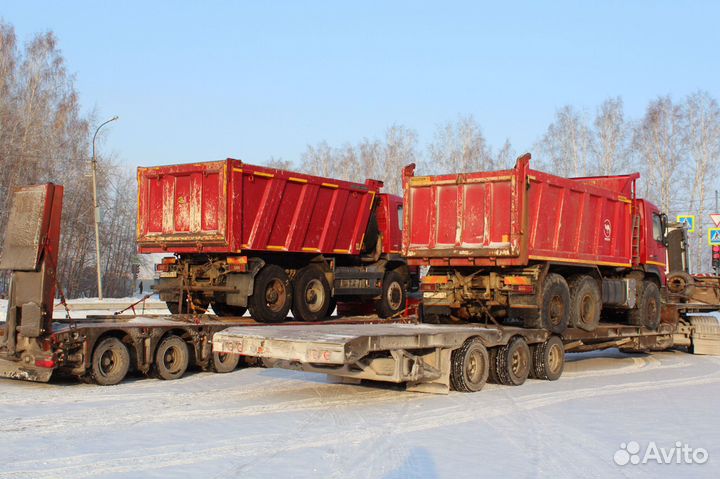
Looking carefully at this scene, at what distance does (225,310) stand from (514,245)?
6.47m

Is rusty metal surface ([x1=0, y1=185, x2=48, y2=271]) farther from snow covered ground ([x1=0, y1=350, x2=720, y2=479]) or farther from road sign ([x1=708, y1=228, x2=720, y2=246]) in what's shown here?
road sign ([x1=708, y1=228, x2=720, y2=246])

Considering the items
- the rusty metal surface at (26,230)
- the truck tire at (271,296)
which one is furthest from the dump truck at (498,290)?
the rusty metal surface at (26,230)

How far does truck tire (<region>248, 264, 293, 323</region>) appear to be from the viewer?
46.8 feet

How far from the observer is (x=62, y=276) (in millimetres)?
43625

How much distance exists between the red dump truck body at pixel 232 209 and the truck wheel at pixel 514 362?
4819 millimetres

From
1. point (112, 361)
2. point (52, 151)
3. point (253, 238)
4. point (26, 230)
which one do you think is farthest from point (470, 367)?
point (52, 151)

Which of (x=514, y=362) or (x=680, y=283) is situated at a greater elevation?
(x=680, y=283)

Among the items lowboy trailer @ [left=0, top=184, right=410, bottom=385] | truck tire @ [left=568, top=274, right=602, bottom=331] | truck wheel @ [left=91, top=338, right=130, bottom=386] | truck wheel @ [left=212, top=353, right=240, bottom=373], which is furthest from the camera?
truck tire @ [left=568, top=274, right=602, bottom=331]

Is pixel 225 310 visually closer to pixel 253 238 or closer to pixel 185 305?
pixel 185 305

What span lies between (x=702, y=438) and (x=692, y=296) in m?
10.7

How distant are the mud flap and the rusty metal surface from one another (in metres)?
1.33

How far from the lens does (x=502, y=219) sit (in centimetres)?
1211

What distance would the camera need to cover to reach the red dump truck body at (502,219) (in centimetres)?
1197

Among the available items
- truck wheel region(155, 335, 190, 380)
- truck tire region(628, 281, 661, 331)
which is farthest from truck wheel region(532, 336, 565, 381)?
truck wheel region(155, 335, 190, 380)
